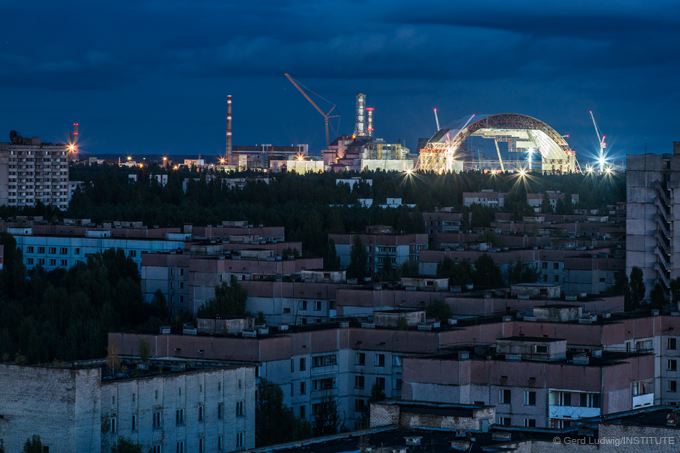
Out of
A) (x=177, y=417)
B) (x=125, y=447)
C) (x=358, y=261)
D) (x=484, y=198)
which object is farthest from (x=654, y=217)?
(x=484, y=198)

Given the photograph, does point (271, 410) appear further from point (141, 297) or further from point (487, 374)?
point (141, 297)

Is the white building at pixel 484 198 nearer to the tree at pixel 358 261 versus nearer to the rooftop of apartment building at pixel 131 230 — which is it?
the rooftop of apartment building at pixel 131 230

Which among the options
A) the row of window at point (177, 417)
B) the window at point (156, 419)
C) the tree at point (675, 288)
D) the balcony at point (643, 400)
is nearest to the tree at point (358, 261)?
the tree at point (675, 288)

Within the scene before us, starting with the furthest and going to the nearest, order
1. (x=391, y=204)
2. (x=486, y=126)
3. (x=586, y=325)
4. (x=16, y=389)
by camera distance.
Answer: (x=486, y=126), (x=391, y=204), (x=586, y=325), (x=16, y=389)

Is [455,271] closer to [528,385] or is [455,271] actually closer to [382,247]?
[382,247]

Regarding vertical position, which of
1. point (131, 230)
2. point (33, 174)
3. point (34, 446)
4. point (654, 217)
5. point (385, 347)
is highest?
point (33, 174)

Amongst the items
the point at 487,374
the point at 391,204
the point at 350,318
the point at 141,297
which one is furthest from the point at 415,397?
the point at 391,204

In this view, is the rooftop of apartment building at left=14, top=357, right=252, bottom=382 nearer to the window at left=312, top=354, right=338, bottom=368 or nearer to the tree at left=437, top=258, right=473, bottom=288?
the window at left=312, top=354, right=338, bottom=368
